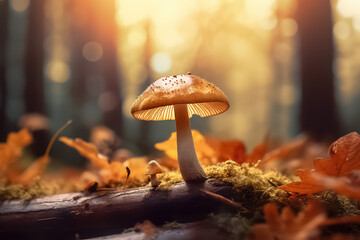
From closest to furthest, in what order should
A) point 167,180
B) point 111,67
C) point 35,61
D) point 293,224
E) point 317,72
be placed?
point 293,224 < point 167,180 < point 317,72 < point 35,61 < point 111,67

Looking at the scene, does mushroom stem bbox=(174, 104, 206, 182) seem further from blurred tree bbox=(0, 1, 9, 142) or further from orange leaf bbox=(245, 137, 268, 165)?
blurred tree bbox=(0, 1, 9, 142)

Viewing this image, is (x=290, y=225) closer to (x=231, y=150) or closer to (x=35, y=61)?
(x=231, y=150)

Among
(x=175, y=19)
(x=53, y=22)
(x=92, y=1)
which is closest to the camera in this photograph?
(x=92, y=1)

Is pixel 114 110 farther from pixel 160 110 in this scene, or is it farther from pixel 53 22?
pixel 53 22

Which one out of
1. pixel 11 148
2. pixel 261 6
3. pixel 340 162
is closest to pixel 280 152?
pixel 340 162

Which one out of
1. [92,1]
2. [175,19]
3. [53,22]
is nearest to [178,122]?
[92,1]

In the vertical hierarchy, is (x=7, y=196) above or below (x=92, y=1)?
below

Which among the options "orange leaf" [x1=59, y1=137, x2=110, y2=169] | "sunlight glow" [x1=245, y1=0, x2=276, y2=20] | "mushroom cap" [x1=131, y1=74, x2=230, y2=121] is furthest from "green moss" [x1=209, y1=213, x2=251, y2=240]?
"sunlight glow" [x1=245, y1=0, x2=276, y2=20]
